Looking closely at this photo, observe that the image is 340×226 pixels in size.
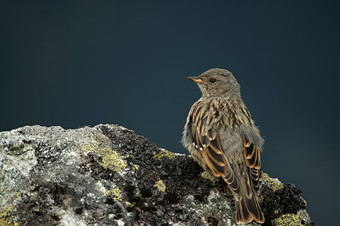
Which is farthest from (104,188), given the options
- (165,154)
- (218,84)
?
(218,84)

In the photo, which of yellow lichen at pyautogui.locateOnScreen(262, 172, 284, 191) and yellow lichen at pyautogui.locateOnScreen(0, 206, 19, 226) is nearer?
yellow lichen at pyautogui.locateOnScreen(0, 206, 19, 226)

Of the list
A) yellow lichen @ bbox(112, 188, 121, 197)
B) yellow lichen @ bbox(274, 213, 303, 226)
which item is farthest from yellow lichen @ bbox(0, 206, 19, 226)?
yellow lichen @ bbox(274, 213, 303, 226)

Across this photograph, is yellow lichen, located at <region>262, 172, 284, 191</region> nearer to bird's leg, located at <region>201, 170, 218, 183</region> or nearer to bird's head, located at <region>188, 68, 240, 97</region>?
bird's leg, located at <region>201, 170, 218, 183</region>

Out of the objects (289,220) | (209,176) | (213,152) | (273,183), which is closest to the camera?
(289,220)

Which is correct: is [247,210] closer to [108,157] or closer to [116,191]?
[116,191]

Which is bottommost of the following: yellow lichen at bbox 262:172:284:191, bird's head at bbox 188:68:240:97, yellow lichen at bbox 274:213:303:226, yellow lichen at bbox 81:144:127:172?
yellow lichen at bbox 274:213:303:226

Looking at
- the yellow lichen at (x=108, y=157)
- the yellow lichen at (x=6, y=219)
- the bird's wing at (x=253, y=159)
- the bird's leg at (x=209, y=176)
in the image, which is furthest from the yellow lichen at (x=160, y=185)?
the yellow lichen at (x=6, y=219)
